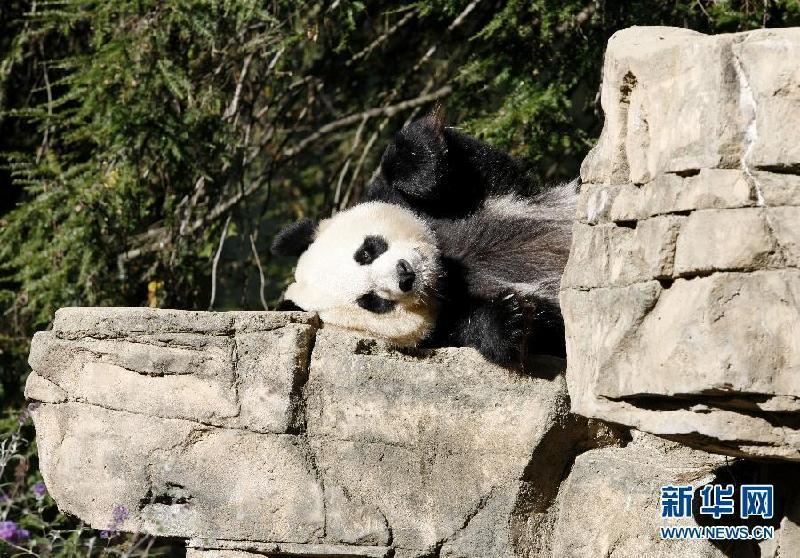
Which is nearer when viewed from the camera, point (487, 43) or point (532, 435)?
point (532, 435)

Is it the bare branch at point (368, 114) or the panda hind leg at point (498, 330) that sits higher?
the bare branch at point (368, 114)

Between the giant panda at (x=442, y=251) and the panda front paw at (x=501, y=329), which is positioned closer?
the panda front paw at (x=501, y=329)

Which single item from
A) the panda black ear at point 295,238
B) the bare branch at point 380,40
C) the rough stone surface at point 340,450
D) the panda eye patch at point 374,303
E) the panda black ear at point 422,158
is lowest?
the rough stone surface at point 340,450

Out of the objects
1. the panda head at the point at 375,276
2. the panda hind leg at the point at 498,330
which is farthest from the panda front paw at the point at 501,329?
the panda head at the point at 375,276

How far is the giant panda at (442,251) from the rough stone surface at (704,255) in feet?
2.16

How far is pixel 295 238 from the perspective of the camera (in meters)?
3.63

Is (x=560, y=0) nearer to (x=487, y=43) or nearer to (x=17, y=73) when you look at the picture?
(x=487, y=43)

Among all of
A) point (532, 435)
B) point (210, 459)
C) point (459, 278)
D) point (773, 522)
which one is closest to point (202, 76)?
point (459, 278)

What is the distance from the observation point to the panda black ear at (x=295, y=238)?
3.61 m

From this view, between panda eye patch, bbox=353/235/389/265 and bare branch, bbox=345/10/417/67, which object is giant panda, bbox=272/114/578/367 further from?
bare branch, bbox=345/10/417/67

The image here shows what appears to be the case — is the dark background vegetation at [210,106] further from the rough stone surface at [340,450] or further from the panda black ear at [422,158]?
the rough stone surface at [340,450]

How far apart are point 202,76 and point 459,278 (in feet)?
6.83

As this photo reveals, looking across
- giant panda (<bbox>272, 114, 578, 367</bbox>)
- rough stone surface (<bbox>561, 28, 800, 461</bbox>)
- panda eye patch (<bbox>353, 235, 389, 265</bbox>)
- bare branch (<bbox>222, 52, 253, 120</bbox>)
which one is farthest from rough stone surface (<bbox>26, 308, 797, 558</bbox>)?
bare branch (<bbox>222, 52, 253, 120</bbox>)

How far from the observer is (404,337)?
10.2ft
